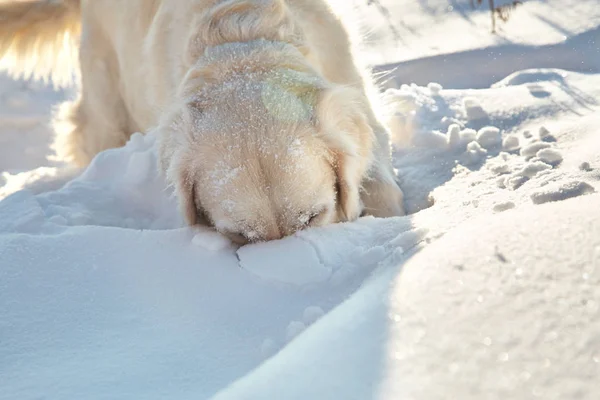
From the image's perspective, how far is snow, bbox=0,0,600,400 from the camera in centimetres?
75

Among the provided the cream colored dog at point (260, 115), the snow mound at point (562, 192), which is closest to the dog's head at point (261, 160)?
the cream colored dog at point (260, 115)

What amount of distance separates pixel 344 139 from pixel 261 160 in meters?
0.39

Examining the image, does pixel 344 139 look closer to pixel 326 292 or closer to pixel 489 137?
pixel 326 292

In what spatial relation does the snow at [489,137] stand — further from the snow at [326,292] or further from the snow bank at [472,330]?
the snow bank at [472,330]

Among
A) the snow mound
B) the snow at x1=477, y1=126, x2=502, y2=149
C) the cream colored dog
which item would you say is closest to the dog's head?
the cream colored dog

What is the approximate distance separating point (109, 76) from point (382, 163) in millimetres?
2087

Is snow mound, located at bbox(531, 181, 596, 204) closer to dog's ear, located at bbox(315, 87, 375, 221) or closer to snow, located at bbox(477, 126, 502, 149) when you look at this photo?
dog's ear, located at bbox(315, 87, 375, 221)

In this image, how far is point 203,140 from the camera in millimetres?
1659

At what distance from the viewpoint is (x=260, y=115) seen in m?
1.61

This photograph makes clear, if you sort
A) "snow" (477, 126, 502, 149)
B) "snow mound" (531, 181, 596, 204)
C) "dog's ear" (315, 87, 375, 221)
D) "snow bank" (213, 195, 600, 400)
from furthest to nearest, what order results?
"snow" (477, 126, 502, 149) < "dog's ear" (315, 87, 375, 221) < "snow mound" (531, 181, 596, 204) < "snow bank" (213, 195, 600, 400)

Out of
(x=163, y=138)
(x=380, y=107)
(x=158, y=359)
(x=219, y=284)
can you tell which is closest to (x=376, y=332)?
(x=158, y=359)

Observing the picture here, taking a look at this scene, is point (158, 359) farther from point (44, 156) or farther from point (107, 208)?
point (44, 156)

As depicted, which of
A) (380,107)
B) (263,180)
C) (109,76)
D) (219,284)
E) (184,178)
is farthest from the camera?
(109,76)

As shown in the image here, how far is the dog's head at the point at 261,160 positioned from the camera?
1.58 metres
